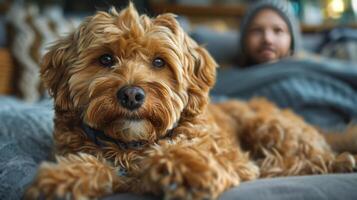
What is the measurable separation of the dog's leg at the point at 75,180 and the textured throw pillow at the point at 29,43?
2.48 m

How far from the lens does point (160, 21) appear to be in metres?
1.92

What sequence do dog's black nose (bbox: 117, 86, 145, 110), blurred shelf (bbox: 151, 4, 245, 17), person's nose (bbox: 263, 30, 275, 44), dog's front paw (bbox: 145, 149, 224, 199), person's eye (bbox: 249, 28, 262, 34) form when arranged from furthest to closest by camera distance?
blurred shelf (bbox: 151, 4, 245, 17), person's eye (bbox: 249, 28, 262, 34), person's nose (bbox: 263, 30, 275, 44), dog's black nose (bbox: 117, 86, 145, 110), dog's front paw (bbox: 145, 149, 224, 199)

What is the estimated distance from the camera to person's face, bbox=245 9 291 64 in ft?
12.5

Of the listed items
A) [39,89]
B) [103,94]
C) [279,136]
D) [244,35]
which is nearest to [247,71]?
[244,35]

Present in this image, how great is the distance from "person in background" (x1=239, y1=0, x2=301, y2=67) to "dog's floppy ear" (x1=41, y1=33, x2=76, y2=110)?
217 cm

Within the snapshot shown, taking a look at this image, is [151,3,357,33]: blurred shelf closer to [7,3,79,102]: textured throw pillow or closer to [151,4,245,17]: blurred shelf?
[151,4,245,17]: blurred shelf

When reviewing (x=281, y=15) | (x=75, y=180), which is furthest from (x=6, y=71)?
(x=75, y=180)

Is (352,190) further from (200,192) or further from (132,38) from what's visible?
(132,38)

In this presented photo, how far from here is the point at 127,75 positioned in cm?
174

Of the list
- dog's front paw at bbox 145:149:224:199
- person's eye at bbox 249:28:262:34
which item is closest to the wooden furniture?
person's eye at bbox 249:28:262:34

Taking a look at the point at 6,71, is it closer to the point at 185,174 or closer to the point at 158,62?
the point at 158,62

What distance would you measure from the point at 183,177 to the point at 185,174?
1 centimetres

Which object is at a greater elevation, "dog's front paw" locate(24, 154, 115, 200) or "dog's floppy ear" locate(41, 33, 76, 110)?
"dog's floppy ear" locate(41, 33, 76, 110)

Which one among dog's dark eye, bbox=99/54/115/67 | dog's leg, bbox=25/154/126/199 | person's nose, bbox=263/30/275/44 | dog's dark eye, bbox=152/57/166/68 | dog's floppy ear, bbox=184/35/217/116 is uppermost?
dog's dark eye, bbox=99/54/115/67
